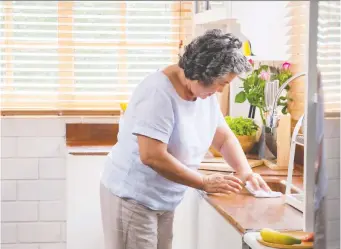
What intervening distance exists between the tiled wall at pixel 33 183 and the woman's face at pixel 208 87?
1724mm

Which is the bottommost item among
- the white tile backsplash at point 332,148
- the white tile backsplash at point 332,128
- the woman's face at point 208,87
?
the white tile backsplash at point 332,148

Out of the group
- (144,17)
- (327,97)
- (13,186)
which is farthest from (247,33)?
(327,97)

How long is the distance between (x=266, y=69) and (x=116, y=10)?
1039 mm

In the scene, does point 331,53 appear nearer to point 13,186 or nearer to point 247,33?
point 247,33

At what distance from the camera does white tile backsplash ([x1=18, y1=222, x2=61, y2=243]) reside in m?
3.80

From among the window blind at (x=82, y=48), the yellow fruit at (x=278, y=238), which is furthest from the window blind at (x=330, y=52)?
the window blind at (x=82, y=48)

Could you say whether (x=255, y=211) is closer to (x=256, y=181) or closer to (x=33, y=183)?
(x=256, y=181)

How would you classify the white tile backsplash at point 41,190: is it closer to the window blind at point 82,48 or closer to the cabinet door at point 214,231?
the window blind at point 82,48

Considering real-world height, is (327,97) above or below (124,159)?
→ above

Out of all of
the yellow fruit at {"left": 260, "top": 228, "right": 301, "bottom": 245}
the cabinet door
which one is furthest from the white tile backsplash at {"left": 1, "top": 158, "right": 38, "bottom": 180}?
Answer: the yellow fruit at {"left": 260, "top": 228, "right": 301, "bottom": 245}

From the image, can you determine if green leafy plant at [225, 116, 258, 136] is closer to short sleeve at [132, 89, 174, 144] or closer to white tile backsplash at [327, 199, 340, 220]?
A: short sleeve at [132, 89, 174, 144]

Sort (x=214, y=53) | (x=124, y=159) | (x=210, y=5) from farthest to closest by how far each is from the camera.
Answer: (x=210, y=5)
(x=124, y=159)
(x=214, y=53)

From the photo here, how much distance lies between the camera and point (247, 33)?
10.4 ft

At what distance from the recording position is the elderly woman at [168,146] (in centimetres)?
214
